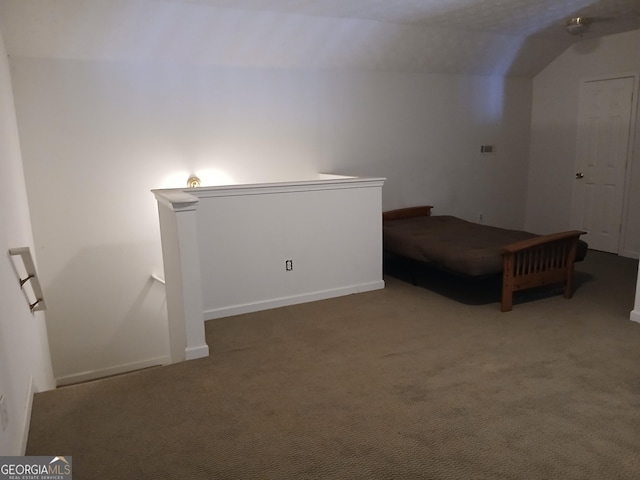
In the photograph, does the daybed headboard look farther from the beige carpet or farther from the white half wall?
the beige carpet

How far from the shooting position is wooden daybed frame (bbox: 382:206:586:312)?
3.76 m

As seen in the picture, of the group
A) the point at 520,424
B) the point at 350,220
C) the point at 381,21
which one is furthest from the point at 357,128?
the point at 520,424

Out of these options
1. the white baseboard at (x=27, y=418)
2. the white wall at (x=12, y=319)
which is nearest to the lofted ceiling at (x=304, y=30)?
the white wall at (x=12, y=319)

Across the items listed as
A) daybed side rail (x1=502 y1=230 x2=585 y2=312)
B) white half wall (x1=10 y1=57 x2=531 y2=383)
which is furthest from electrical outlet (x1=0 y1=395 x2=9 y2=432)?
daybed side rail (x1=502 y1=230 x2=585 y2=312)

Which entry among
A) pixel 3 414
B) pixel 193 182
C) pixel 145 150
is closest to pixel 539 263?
pixel 193 182

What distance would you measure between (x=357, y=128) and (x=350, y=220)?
1.70 meters

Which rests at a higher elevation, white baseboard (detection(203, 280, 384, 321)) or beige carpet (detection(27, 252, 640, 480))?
white baseboard (detection(203, 280, 384, 321))

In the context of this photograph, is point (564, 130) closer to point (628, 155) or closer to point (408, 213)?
→ point (628, 155)

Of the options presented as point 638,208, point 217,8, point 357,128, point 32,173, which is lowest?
point 638,208

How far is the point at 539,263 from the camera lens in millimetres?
3994

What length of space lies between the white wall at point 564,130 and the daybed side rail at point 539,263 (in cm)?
205

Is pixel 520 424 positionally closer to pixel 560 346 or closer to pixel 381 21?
pixel 560 346

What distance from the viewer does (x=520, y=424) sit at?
234 cm

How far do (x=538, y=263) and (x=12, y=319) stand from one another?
3.64m
